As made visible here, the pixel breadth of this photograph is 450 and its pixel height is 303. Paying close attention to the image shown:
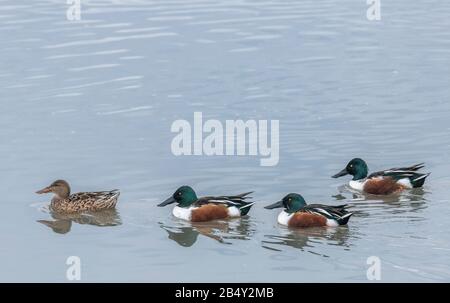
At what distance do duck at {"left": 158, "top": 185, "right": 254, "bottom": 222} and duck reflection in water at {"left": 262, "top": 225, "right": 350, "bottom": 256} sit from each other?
78cm

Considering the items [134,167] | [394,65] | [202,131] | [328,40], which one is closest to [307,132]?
[202,131]

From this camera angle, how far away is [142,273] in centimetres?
1661

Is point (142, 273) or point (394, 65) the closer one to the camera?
point (142, 273)

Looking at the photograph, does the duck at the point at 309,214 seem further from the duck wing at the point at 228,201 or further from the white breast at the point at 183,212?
the white breast at the point at 183,212

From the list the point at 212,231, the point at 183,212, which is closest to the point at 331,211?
the point at 212,231

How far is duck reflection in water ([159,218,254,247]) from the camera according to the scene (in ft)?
60.3

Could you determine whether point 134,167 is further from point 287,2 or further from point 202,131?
point 287,2

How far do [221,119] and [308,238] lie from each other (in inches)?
247

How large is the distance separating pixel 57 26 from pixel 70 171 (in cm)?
1240

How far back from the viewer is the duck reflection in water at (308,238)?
17844 mm

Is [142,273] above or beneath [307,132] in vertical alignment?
beneath

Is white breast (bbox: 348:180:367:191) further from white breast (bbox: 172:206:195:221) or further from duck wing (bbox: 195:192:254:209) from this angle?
white breast (bbox: 172:206:195:221)

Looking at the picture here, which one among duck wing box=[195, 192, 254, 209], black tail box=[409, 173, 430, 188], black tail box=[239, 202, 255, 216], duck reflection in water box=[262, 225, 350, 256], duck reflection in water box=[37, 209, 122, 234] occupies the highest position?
black tail box=[409, 173, 430, 188]

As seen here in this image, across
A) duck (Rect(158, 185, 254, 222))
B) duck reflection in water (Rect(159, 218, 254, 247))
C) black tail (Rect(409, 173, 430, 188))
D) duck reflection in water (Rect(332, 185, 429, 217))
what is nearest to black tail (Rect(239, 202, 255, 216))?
duck (Rect(158, 185, 254, 222))
